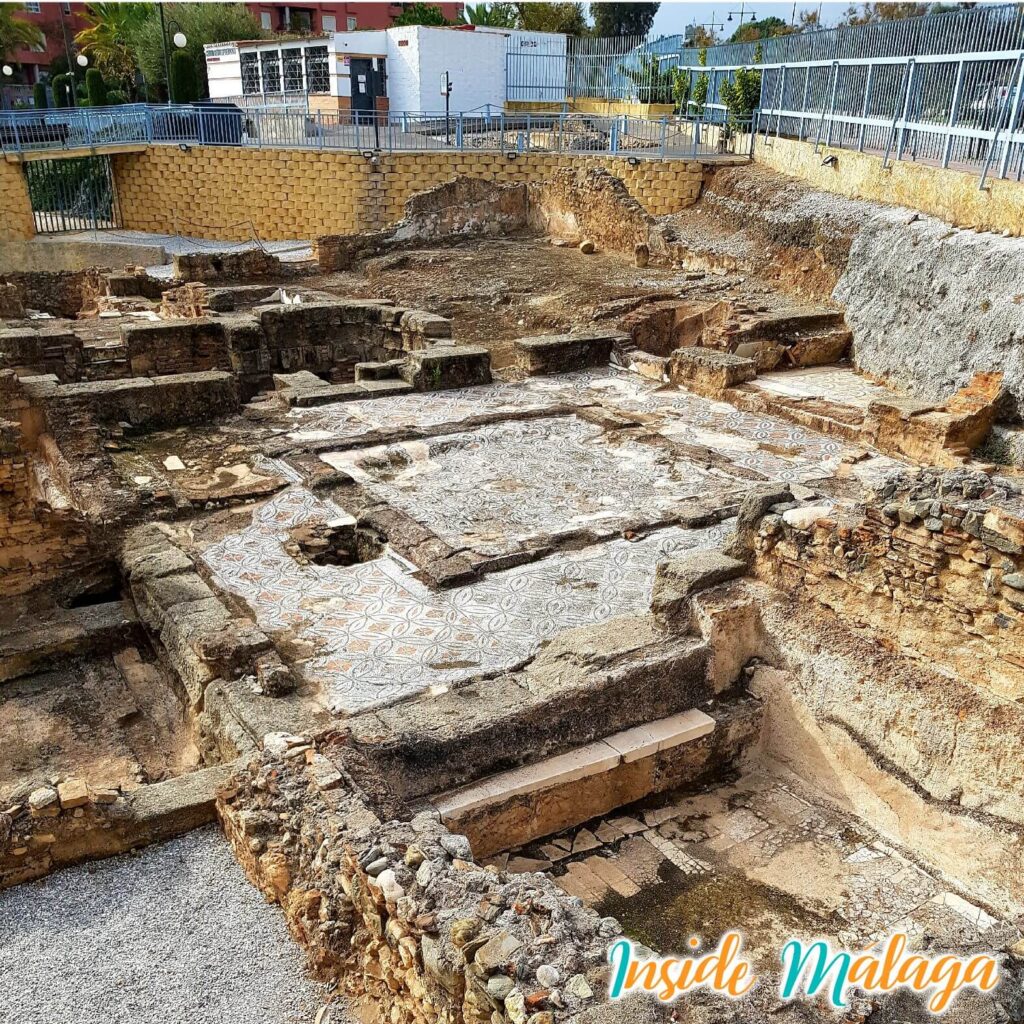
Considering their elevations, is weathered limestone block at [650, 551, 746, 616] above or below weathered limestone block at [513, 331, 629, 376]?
above

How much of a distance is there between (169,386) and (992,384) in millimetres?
7800

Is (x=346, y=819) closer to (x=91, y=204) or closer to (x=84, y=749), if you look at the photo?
(x=84, y=749)

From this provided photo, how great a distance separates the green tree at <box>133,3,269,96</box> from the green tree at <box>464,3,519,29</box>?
930 cm

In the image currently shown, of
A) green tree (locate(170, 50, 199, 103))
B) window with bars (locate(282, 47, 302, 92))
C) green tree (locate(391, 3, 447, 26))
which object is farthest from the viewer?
green tree (locate(391, 3, 447, 26))

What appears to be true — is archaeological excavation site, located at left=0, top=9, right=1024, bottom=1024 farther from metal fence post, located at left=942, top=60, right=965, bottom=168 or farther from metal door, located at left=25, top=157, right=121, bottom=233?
metal door, located at left=25, top=157, right=121, bottom=233

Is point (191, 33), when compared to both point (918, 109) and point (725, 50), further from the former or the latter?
point (918, 109)

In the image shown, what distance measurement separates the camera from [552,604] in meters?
6.06

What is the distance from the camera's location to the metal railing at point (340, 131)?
64.0ft

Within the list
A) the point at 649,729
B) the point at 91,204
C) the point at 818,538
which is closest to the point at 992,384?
the point at 818,538

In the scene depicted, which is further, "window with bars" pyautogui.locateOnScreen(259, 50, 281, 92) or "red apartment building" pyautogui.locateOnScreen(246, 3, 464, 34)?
"red apartment building" pyautogui.locateOnScreen(246, 3, 464, 34)

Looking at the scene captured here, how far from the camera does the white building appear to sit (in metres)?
25.4

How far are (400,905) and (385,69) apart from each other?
2688 cm

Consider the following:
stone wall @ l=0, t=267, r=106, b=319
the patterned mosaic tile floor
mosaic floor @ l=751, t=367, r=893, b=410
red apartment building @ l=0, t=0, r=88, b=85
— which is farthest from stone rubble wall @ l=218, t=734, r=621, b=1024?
red apartment building @ l=0, t=0, r=88, b=85

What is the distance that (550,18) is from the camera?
35.2 meters
